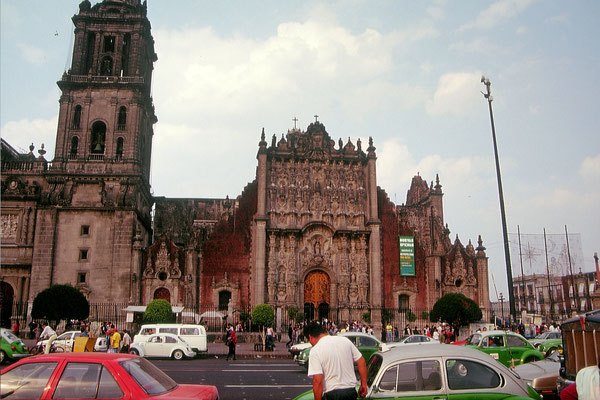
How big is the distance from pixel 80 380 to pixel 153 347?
59.5 ft

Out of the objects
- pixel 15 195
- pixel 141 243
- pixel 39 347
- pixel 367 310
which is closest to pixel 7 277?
pixel 15 195

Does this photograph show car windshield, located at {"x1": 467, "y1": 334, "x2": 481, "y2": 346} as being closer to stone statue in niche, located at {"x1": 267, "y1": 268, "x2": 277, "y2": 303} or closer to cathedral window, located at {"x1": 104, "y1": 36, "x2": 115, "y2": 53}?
stone statue in niche, located at {"x1": 267, "y1": 268, "x2": 277, "y2": 303}

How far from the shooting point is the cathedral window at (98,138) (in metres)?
44.7

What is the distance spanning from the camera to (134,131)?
4444 centimetres

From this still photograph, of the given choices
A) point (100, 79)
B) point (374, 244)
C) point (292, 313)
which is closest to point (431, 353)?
point (292, 313)

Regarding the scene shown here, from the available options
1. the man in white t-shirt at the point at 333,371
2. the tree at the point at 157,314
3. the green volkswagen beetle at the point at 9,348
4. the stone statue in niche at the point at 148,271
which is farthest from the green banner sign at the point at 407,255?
the man in white t-shirt at the point at 333,371

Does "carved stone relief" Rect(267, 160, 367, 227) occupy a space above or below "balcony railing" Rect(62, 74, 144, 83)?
below

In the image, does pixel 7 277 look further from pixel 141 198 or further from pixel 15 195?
pixel 141 198

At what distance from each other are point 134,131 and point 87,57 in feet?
28.6

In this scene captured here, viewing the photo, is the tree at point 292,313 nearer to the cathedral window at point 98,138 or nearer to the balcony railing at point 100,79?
the cathedral window at point 98,138

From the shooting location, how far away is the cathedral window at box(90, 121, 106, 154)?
44.7 m

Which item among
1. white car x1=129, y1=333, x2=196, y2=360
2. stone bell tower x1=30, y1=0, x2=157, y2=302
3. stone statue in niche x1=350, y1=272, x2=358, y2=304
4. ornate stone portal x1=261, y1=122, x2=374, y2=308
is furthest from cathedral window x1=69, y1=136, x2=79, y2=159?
stone statue in niche x1=350, y1=272, x2=358, y2=304

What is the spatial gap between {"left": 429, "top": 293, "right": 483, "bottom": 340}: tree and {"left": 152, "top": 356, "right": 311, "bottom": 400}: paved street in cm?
1677

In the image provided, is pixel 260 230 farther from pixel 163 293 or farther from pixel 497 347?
pixel 497 347
